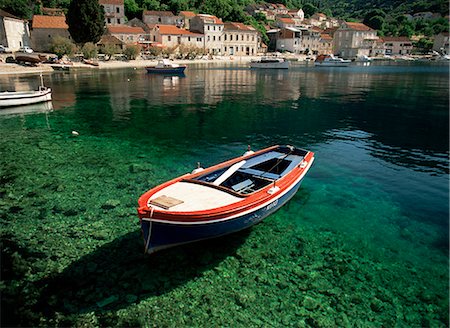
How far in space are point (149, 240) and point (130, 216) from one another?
11.5 feet

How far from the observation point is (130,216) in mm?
12531

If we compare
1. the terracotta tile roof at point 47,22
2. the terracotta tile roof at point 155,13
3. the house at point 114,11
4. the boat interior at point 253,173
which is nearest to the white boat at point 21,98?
the boat interior at point 253,173

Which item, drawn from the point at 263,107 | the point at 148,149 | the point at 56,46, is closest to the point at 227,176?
the point at 148,149

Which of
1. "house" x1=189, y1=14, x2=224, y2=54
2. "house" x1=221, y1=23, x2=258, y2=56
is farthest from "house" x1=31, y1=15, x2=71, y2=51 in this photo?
"house" x1=221, y1=23, x2=258, y2=56

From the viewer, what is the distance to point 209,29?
12412 cm

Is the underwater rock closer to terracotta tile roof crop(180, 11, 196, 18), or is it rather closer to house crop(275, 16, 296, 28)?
terracotta tile roof crop(180, 11, 196, 18)

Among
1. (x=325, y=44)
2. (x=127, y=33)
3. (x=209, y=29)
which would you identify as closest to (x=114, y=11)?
(x=127, y=33)

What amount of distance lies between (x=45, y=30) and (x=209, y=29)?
187 feet

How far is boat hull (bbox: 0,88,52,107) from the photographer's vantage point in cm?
3130

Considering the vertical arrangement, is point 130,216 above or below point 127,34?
below

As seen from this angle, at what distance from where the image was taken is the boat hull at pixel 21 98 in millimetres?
31297

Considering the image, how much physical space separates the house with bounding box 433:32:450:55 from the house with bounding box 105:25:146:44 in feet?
502

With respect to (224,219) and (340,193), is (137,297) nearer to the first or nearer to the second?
(224,219)

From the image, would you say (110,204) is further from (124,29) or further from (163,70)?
(124,29)
